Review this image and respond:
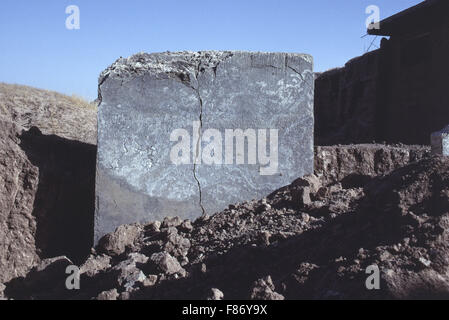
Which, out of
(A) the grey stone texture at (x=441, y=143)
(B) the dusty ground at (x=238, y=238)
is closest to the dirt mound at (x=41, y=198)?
(B) the dusty ground at (x=238, y=238)

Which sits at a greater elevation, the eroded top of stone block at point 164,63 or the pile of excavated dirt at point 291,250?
the eroded top of stone block at point 164,63

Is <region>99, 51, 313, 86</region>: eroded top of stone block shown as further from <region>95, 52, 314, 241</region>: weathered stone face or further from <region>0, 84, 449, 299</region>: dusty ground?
<region>0, 84, 449, 299</region>: dusty ground

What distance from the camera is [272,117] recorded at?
3686mm

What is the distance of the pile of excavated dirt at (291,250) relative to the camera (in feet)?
7.57

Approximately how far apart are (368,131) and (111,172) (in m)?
6.99

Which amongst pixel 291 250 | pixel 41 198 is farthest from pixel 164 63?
pixel 291 250

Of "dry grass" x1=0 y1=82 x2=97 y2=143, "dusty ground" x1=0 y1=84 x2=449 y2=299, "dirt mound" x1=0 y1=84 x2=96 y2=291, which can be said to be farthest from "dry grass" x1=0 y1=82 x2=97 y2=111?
"dusty ground" x1=0 y1=84 x2=449 y2=299

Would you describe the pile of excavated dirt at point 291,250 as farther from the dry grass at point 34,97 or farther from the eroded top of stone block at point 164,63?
the dry grass at point 34,97

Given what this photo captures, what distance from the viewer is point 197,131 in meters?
3.54

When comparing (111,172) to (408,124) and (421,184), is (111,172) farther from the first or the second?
(408,124)

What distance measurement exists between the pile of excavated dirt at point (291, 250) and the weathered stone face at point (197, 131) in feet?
0.54

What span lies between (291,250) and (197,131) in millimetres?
1259

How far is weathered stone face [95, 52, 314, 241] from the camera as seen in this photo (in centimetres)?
344
